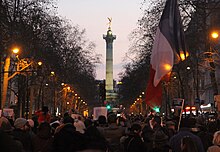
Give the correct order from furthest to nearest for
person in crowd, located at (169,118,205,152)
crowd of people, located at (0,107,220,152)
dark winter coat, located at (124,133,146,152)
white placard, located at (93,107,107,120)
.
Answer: white placard, located at (93,107,107,120)
dark winter coat, located at (124,133,146,152)
person in crowd, located at (169,118,205,152)
crowd of people, located at (0,107,220,152)

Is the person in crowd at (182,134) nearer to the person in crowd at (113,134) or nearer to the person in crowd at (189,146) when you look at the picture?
the person in crowd at (189,146)

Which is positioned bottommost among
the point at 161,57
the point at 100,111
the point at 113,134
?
the point at 113,134

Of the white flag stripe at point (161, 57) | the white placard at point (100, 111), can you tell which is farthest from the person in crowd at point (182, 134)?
the white placard at point (100, 111)

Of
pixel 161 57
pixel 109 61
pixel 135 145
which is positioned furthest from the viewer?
pixel 109 61

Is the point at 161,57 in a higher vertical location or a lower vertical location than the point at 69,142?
higher

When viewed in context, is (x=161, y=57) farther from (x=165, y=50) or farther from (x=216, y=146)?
(x=216, y=146)

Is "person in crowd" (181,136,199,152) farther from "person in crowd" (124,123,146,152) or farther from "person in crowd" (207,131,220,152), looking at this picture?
"person in crowd" (124,123,146,152)

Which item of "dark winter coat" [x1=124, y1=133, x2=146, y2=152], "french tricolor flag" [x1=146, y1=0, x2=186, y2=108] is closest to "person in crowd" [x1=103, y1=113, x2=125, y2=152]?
"french tricolor flag" [x1=146, y1=0, x2=186, y2=108]

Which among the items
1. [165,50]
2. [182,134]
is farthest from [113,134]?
[182,134]

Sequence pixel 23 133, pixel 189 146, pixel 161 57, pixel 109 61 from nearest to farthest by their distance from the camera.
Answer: pixel 189 146 < pixel 23 133 < pixel 161 57 < pixel 109 61

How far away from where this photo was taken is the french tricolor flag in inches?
434

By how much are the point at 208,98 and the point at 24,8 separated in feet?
170

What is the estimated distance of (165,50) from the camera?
11586 millimetres

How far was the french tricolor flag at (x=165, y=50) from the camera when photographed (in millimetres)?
11023
